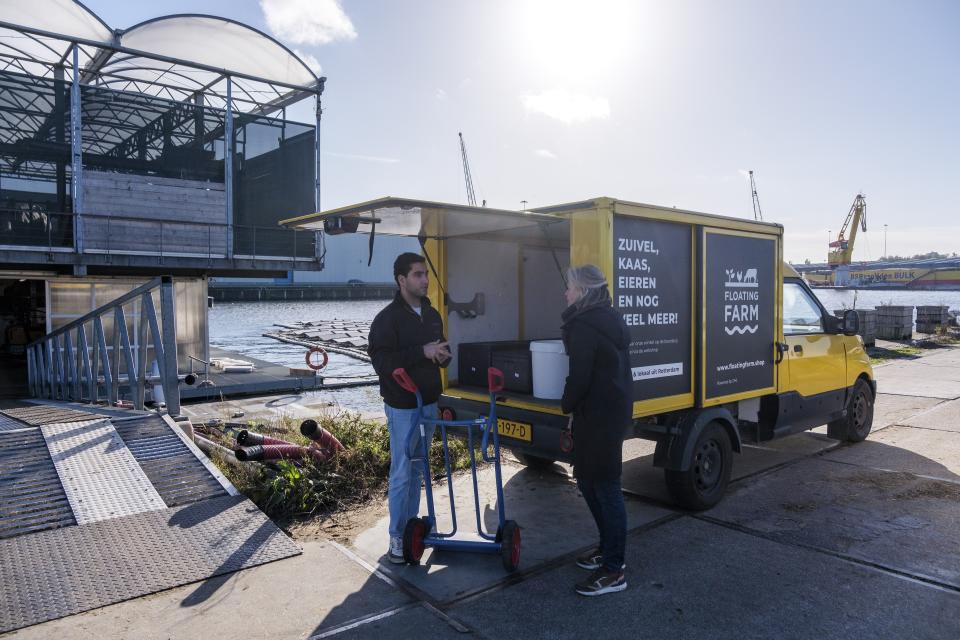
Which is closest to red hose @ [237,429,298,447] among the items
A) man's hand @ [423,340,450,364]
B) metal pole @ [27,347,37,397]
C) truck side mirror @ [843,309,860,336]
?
man's hand @ [423,340,450,364]

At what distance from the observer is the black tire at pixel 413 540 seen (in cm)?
386

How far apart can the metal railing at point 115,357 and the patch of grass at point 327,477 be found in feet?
3.88

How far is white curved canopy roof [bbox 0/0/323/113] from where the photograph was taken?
1144 centimetres

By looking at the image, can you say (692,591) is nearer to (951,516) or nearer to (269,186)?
(951,516)

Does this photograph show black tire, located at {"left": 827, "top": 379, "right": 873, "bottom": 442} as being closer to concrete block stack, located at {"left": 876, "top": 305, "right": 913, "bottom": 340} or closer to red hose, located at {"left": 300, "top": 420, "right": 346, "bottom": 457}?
red hose, located at {"left": 300, "top": 420, "right": 346, "bottom": 457}

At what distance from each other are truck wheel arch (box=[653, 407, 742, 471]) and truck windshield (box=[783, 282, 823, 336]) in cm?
167

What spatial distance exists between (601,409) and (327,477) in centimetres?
267

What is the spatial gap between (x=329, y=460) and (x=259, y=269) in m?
9.17

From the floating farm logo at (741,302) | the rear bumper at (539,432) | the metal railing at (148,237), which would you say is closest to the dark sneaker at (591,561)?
the rear bumper at (539,432)

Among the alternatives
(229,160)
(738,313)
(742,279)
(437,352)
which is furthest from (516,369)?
(229,160)

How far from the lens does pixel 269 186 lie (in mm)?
14031

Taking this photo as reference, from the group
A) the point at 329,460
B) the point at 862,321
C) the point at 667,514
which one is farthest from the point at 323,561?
the point at 862,321

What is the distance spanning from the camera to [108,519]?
4129mm

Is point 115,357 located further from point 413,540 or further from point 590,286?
point 590,286
